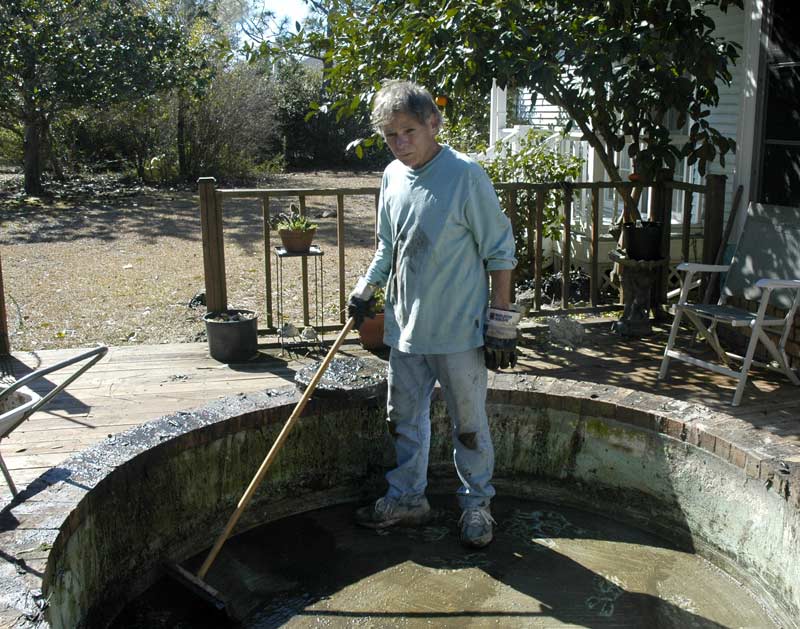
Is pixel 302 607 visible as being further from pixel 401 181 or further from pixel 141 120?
pixel 141 120

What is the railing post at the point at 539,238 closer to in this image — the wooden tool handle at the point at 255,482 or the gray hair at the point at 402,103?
the wooden tool handle at the point at 255,482

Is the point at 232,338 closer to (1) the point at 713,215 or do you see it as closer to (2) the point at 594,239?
(2) the point at 594,239

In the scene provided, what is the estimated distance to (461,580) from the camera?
11.3 ft

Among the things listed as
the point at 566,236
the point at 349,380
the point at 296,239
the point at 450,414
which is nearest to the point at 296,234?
the point at 296,239

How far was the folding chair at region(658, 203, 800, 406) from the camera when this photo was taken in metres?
5.06

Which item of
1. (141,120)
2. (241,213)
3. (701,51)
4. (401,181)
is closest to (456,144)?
(241,213)

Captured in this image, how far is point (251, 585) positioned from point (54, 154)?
53.9 ft

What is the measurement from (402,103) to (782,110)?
379cm

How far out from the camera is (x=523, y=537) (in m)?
3.81

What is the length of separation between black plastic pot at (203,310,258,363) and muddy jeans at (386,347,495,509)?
227 centimetres

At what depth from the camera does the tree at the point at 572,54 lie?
5.79 m

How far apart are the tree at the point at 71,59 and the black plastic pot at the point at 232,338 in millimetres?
10149

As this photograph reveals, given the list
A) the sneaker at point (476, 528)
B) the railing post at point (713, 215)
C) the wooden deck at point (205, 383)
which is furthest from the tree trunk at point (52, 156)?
the sneaker at point (476, 528)

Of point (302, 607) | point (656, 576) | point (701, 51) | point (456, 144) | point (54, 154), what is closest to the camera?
point (302, 607)
